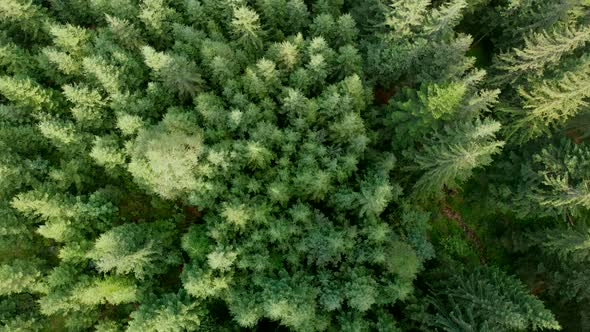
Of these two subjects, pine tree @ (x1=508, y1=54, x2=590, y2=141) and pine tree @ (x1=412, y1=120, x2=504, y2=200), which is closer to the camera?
pine tree @ (x1=412, y1=120, x2=504, y2=200)

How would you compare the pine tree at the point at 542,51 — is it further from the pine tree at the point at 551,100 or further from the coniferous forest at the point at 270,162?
the pine tree at the point at 551,100

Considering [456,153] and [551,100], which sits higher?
[551,100]

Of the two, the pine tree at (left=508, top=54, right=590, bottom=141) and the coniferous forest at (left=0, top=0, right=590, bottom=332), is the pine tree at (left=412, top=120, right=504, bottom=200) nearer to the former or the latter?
the coniferous forest at (left=0, top=0, right=590, bottom=332)

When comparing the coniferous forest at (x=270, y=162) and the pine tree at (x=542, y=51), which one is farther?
the pine tree at (x=542, y=51)

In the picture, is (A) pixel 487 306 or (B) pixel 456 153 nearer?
(B) pixel 456 153

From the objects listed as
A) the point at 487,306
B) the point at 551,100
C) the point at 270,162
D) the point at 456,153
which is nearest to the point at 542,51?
the point at 551,100

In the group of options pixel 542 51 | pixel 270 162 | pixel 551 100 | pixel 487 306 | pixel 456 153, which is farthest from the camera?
pixel 542 51

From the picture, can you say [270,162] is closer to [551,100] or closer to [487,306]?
[487,306]

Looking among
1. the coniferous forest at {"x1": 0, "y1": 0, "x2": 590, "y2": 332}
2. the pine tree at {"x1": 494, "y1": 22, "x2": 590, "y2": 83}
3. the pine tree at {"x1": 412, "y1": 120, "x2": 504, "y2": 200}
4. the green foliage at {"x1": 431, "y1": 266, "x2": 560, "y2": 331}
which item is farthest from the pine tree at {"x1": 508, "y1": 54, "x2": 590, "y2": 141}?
the green foliage at {"x1": 431, "y1": 266, "x2": 560, "y2": 331}

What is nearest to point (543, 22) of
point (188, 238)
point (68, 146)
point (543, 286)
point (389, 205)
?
point (389, 205)

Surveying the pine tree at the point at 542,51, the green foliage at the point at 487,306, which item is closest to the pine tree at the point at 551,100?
the pine tree at the point at 542,51
